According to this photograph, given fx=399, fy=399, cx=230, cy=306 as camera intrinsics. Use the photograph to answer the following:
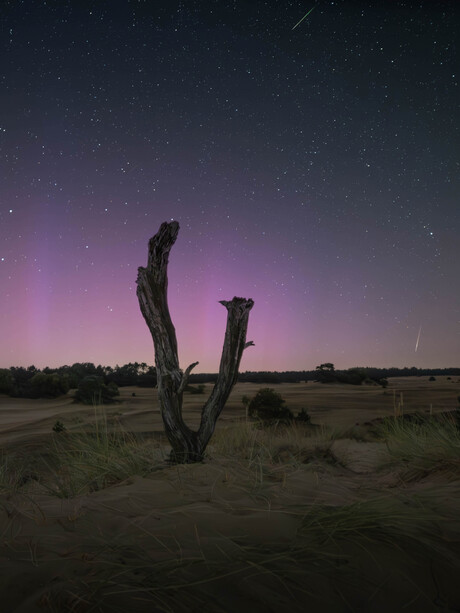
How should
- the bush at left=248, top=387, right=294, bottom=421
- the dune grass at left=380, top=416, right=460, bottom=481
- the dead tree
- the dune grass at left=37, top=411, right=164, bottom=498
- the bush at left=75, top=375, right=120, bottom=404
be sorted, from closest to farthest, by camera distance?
the dune grass at left=37, top=411, right=164, bottom=498 → the dune grass at left=380, top=416, right=460, bottom=481 → the dead tree → the bush at left=248, top=387, right=294, bottom=421 → the bush at left=75, top=375, right=120, bottom=404

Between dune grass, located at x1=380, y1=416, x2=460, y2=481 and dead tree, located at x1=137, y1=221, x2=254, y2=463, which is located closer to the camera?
dune grass, located at x1=380, y1=416, x2=460, y2=481

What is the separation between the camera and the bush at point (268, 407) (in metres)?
10.8

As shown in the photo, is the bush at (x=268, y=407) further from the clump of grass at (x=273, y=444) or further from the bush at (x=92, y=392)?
the bush at (x=92, y=392)

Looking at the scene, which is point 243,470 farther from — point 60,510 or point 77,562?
point 77,562

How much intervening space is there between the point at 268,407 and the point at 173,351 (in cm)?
677

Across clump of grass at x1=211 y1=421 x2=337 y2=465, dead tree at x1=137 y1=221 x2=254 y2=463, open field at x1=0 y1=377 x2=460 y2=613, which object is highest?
dead tree at x1=137 y1=221 x2=254 y2=463

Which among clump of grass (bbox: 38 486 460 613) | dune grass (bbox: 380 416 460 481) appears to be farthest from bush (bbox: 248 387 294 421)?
clump of grass (bbox: 38 486 460 613)

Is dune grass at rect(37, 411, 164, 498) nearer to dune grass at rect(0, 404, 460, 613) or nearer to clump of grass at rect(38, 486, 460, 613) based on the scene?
dune grass at rect(0, 404, 460, 613)

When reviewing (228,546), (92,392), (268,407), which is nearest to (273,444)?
(268,407)

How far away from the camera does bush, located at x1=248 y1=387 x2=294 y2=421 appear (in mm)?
10789

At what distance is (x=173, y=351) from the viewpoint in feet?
15.5

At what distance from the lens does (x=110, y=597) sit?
1.46m

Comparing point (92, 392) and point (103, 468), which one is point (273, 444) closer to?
point (103, 468)

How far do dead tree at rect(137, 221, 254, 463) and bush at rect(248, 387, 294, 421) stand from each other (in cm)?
613
